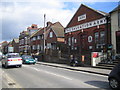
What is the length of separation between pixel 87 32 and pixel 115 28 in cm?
614

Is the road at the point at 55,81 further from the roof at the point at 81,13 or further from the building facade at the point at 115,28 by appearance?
the roof at the point at 81,13

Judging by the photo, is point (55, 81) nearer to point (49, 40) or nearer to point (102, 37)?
point (102, 37)

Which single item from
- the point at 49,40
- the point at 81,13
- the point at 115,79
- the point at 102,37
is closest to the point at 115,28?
the point at 102,37

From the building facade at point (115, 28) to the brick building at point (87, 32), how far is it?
42.1 inches

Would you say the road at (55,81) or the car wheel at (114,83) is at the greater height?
the car wheel at (114,83)

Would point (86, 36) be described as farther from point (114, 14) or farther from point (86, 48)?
point (114, 14)

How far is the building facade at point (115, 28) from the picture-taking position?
19.1 metres

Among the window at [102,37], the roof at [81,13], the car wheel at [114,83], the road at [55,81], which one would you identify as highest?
the roof at [81,13]

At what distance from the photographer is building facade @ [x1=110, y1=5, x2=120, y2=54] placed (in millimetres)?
19078

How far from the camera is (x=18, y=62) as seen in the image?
17.4 metres

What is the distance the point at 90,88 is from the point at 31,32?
5380 cm

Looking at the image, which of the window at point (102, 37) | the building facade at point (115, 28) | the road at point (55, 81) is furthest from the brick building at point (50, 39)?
the road at point (55, 81)

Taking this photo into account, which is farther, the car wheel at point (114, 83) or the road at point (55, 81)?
the road at point (55, 81)

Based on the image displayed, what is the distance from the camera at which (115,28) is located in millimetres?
19672
